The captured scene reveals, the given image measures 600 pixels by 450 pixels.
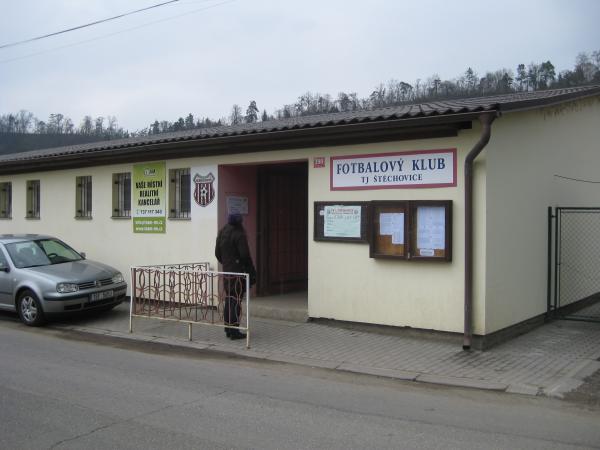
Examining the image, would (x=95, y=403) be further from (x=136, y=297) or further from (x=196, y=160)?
(x=196, y=160)

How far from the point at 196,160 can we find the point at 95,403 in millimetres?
6642

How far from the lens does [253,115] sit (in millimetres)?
34781

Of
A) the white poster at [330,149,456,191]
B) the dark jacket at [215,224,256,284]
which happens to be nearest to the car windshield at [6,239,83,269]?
the dark jacket at [215,224,256,284]

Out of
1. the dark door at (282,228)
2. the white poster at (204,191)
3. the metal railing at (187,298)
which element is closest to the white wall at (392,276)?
the metal railing at (187,298)

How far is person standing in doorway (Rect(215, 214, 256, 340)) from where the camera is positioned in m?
8.75

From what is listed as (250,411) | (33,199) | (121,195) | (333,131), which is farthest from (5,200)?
(250,411)

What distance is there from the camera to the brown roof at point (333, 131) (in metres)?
8.18

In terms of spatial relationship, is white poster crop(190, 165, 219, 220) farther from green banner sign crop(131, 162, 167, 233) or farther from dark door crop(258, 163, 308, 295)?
dark door crop(258, 163, 308, 295)

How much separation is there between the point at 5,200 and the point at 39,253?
6.21m

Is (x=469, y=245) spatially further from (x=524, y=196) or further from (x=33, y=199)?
(x=33, y=199)

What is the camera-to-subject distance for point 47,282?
10.2 meters

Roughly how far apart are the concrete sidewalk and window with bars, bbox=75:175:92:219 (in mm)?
4111

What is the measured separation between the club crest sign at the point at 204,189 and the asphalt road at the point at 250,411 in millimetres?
4327

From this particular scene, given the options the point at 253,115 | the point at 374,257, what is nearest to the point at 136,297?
the point at 374,257
